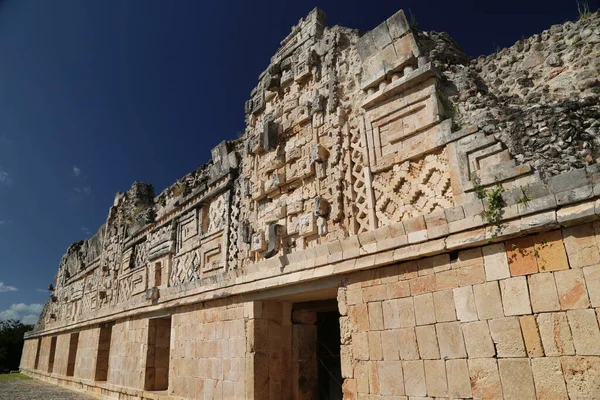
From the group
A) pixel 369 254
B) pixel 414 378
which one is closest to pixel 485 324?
pixel 414 378

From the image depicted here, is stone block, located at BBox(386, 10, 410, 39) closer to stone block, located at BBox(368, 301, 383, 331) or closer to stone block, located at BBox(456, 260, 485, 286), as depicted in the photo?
stone block, located at BBox(456, 260, 485, 286)

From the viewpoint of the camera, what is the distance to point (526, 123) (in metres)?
3.87

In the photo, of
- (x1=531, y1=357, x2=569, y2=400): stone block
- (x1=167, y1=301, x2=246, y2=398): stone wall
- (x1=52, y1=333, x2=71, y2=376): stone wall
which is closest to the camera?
(x1=531, y1=357, x2=569, y2=400): stone block

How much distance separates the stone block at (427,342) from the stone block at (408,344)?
0.17 feet

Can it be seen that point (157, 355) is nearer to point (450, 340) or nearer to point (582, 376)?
point (450, 340)

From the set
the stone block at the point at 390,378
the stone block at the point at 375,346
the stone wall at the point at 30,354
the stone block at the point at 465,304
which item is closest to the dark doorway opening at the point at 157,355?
the stone block at the point at 375,346

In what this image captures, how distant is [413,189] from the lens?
14.9ft

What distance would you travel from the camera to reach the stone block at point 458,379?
140 inches

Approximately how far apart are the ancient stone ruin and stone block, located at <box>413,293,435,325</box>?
24 millimetres

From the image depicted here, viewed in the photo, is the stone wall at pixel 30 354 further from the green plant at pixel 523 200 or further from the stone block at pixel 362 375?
the green plant at pixel 523 200

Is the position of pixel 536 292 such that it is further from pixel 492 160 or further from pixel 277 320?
pixel 277 320

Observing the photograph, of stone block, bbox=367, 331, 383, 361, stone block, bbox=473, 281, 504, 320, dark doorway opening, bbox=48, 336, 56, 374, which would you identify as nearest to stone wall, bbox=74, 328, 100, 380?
dark doorway opening, bbox=48, 336, 56, 374

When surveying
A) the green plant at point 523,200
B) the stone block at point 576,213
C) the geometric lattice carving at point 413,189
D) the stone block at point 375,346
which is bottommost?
the stone block at point 375,346

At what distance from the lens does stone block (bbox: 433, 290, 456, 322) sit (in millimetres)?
3784
